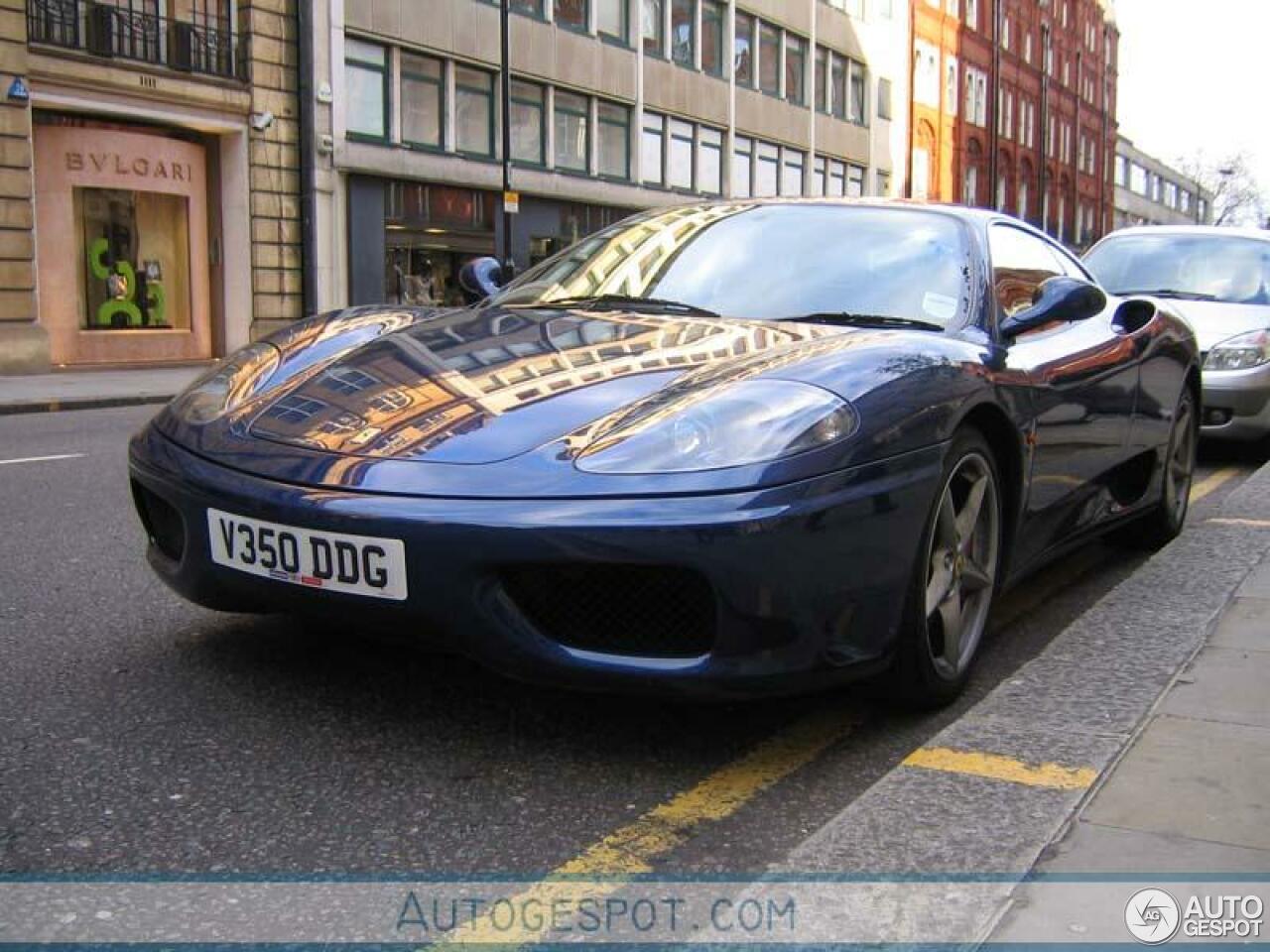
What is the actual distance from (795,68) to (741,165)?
4662mm

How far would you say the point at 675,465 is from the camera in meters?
2.63

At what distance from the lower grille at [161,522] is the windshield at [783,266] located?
129cm

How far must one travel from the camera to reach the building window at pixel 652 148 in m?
30.5

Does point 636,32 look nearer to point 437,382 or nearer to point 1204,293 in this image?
point 1204,293

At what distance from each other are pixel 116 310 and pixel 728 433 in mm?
19209

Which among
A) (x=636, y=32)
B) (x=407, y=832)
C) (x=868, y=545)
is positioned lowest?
(x=407, y=832)

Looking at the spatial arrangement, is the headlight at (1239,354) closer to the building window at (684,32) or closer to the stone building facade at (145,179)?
the stone building facade at (145,179)

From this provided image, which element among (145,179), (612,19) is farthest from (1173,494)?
(612,19)

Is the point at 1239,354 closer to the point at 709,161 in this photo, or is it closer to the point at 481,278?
the point at 481,278

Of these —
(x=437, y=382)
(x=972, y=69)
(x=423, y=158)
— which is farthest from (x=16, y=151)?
(x=972, y=69)

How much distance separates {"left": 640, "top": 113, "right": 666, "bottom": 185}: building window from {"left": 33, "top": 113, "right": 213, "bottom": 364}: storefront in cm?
1189

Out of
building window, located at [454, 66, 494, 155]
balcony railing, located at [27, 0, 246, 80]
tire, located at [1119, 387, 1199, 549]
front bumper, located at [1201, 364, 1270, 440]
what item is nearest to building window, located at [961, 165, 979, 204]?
building window, located at [454, 66, 494, 155]

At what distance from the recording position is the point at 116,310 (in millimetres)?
20000

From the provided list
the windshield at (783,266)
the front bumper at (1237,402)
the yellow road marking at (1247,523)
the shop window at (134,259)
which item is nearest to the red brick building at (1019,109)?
the shop window at (134,259)
